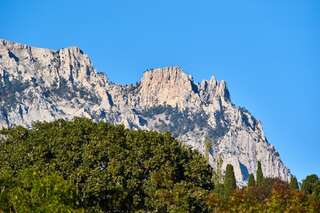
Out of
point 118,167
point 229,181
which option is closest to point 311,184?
point 229,181

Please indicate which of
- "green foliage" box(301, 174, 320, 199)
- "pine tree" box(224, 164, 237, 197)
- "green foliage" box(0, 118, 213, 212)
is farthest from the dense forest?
"pine tree" box(224, 164, 237, 197)

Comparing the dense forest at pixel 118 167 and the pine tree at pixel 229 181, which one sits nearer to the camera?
the dense forest at pixel 118 167

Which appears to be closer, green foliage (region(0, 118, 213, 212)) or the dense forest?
the dense forest

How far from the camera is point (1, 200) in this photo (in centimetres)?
4475

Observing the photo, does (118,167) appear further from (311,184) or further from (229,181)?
(229,181)

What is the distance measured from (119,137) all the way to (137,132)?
6.62 feet

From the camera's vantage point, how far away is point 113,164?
57.6 m

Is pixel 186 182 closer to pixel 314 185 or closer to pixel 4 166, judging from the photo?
pixel 4 166

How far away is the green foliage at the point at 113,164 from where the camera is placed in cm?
5703

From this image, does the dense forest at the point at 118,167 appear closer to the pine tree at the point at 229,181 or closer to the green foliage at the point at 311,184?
the green foliage at the point at 311,184

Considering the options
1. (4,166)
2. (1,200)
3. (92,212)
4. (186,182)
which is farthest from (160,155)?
(1,200)

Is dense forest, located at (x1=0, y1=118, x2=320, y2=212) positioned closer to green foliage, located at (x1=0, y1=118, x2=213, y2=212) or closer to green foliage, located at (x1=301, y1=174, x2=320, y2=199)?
green foliage, located at (x1=0, y1=118, x2=213, y2=212)

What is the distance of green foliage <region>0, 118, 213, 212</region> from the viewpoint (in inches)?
2245

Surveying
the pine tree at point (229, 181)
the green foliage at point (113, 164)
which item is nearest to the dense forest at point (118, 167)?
the green foliage at point (113, 164)
